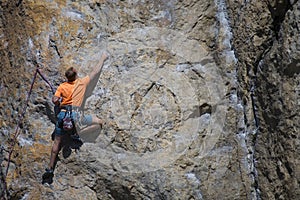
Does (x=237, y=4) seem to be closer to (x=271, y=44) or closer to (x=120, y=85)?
(x=271, y=44)

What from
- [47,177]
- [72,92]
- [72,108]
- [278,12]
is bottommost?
[47,177]

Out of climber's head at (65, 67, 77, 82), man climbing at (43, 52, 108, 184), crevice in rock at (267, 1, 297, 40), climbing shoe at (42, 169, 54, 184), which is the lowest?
climbing shoe at (42, 169, 54, 184)

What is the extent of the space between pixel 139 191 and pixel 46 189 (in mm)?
847

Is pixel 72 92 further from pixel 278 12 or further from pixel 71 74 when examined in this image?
pixel 278 12

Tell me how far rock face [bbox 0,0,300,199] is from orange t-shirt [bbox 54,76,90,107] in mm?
172

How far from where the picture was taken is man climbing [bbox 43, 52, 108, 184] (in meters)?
5.29

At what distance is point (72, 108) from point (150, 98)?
0.72m

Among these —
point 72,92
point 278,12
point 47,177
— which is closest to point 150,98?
point 72,92

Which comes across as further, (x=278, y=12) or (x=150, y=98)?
(x=150, y=98)

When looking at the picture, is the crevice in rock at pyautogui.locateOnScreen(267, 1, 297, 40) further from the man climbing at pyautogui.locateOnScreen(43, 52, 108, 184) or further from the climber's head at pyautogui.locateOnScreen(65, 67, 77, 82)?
the climber's head at pyautogui.locateOnScreen(65, 67, 77, 82)

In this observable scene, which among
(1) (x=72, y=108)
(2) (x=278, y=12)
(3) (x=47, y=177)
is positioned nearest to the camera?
(2) (x=278, y=12)

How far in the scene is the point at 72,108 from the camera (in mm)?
5297

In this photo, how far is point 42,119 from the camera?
5.51 m

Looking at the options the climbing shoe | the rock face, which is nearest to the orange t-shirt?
the rock face
